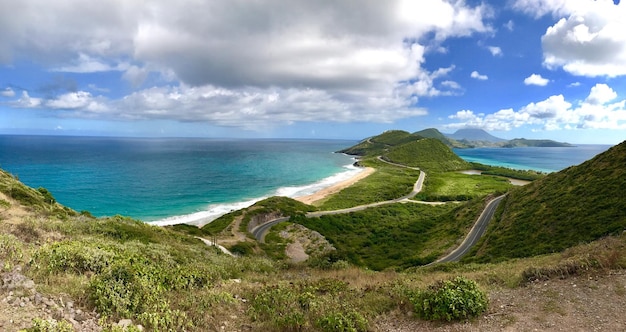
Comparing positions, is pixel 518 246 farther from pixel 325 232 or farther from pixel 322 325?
pixel 325 232

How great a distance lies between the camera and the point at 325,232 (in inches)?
2539

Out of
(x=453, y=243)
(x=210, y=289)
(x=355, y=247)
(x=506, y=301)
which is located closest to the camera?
(x=506, y=301)

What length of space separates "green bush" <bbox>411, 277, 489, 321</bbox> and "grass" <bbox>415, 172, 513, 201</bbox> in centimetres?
9885

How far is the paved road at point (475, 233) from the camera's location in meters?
39.7

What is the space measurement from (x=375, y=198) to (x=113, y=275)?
9833 centimetres

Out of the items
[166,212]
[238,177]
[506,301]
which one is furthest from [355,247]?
[238,177]

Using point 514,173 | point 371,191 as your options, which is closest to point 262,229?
point 371,191

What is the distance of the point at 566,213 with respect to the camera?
35500mm

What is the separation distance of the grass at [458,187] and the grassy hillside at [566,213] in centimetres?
5370

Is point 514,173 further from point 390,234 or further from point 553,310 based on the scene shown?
point 553,310

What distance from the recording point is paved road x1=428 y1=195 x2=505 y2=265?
39.7 m

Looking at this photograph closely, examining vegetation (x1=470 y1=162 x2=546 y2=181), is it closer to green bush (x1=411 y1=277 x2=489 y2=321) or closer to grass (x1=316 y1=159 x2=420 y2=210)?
grass (x1=316 y1=159 x2=420 y2=210)

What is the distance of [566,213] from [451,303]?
35.8 meters

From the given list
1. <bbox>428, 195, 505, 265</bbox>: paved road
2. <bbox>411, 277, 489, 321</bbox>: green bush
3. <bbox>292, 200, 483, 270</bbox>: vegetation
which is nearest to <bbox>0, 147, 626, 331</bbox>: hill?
<bbox>411, 277, 489, 321</bbox>: green bush
